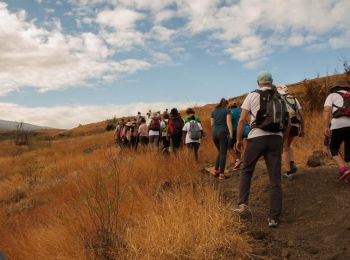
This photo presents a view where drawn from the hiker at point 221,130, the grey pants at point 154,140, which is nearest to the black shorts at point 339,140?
the hiker at point 221,130

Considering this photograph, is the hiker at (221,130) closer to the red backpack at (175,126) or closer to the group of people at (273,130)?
the group of people at (273,130)

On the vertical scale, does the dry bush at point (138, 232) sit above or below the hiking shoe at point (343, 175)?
below

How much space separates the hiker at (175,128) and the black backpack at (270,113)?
6.46 m

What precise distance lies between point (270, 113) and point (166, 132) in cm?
852

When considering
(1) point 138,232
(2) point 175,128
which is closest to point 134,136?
(2) point 175,128

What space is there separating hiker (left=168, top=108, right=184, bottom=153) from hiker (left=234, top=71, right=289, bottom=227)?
625 centimetres

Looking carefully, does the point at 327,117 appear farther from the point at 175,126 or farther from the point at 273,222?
the point at 175,126

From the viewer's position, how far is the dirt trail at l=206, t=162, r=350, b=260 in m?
4.67

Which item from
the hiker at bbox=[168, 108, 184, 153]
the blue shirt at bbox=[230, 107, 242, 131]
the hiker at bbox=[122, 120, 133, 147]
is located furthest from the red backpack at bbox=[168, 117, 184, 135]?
the hiker at bbox=[122, 120, 133, 147]

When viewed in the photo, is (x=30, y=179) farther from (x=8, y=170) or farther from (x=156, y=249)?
(x=156, y=249)

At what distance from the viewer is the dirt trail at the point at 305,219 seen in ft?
15.3

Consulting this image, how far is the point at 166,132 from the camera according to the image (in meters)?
13.8

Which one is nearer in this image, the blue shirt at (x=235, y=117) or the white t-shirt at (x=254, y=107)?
the white t-shirt at (x=254, y=107)

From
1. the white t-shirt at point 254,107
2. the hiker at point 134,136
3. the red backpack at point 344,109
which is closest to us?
the white t-shirt at point 254,107
